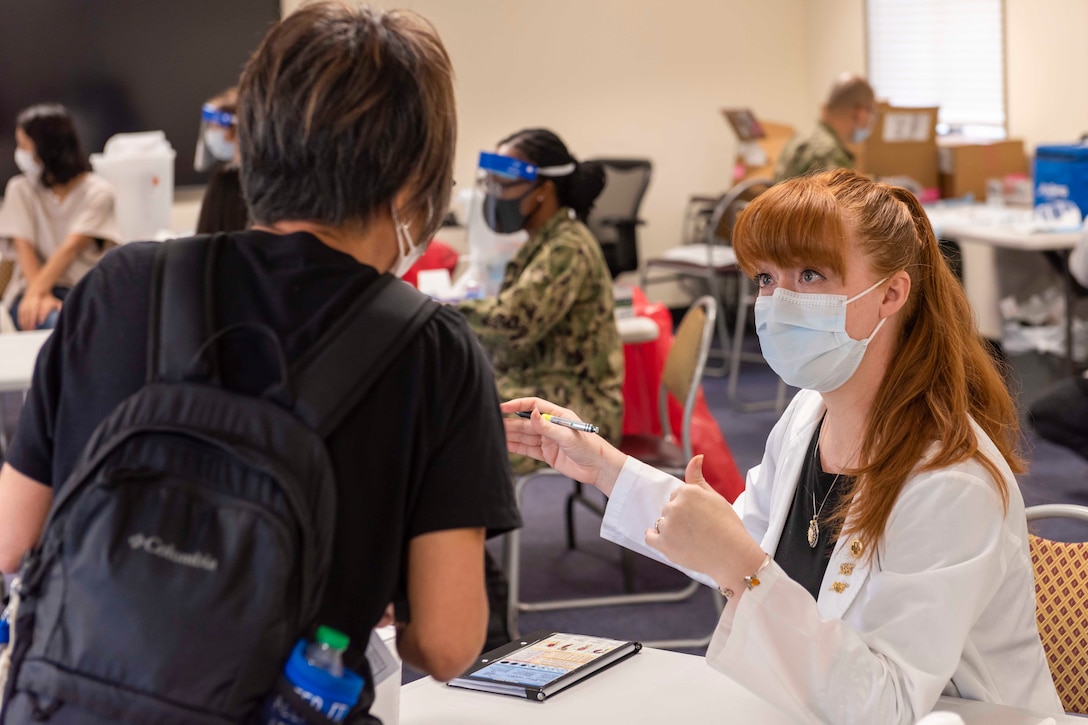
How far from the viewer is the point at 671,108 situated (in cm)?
733

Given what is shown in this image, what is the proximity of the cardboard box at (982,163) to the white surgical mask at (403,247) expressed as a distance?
5463mm

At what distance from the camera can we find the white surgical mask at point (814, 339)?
1.39 m

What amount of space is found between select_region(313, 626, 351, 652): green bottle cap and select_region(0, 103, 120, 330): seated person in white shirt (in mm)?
4055

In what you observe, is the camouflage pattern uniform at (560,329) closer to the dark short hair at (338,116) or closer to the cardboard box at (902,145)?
the dark short hair at (338,116)

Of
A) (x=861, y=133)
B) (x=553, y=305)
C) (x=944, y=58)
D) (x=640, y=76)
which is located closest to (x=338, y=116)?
(x=553, y=305)

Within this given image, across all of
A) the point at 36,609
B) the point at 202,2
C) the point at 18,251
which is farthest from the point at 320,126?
the point at 202,2

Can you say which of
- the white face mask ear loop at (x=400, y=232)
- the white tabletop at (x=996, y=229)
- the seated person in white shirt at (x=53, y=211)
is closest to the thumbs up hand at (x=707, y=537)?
A: the white face mask ear loop at (x=400, y=232)

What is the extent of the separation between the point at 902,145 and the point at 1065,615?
16.5ft

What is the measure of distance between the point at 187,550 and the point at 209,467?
0.20ft

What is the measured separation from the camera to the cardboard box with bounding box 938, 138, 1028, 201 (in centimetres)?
586

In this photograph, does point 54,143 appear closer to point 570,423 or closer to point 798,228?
point 570,423

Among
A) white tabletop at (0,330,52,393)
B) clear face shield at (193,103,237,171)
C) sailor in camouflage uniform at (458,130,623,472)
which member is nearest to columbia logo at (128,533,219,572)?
white tabletop at (0,330,52,393)

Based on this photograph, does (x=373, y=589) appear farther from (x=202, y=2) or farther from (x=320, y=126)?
(x=202, y=2)

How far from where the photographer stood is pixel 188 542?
0.79 meters
